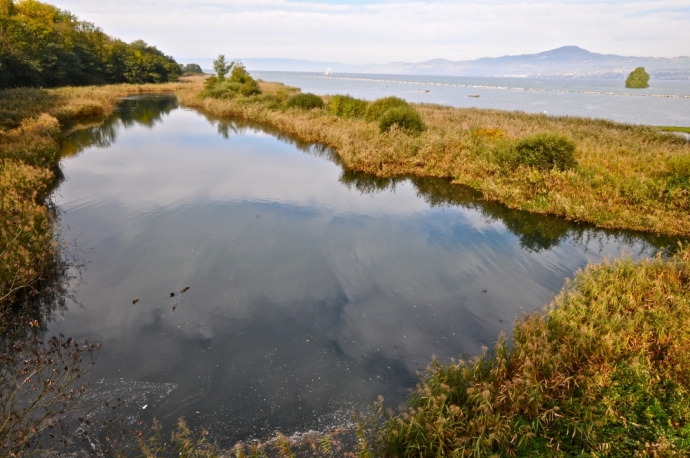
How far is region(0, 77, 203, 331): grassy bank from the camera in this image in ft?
28.0

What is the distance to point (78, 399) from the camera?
609 cm

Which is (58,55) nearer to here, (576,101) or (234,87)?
(234,87)

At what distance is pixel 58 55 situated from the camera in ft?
184

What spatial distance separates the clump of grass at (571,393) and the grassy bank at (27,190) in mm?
6057

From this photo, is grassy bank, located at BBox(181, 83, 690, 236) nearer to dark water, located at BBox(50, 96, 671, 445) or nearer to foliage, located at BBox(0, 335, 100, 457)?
dark water, located at BBox(50, 96, 671, 445)

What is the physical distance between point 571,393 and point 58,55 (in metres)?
72.7

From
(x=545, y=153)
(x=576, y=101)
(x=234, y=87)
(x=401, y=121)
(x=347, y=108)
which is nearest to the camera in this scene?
(x=545, y=153)

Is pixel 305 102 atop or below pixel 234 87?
below

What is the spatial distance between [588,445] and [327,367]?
4052mm

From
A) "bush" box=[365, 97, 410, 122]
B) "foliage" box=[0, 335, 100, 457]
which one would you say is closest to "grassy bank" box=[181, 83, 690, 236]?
"bush" box=[365, 97, 410, 122]

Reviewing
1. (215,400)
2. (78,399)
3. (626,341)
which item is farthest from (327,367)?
(626,341)

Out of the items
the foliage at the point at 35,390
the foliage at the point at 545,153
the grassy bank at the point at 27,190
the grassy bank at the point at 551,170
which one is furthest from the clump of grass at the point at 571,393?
the foliage at the point at 545,153

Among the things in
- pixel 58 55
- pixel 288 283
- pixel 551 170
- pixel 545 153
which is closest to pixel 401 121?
pixel 545 153

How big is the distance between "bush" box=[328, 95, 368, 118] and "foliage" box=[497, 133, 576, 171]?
16351mm
